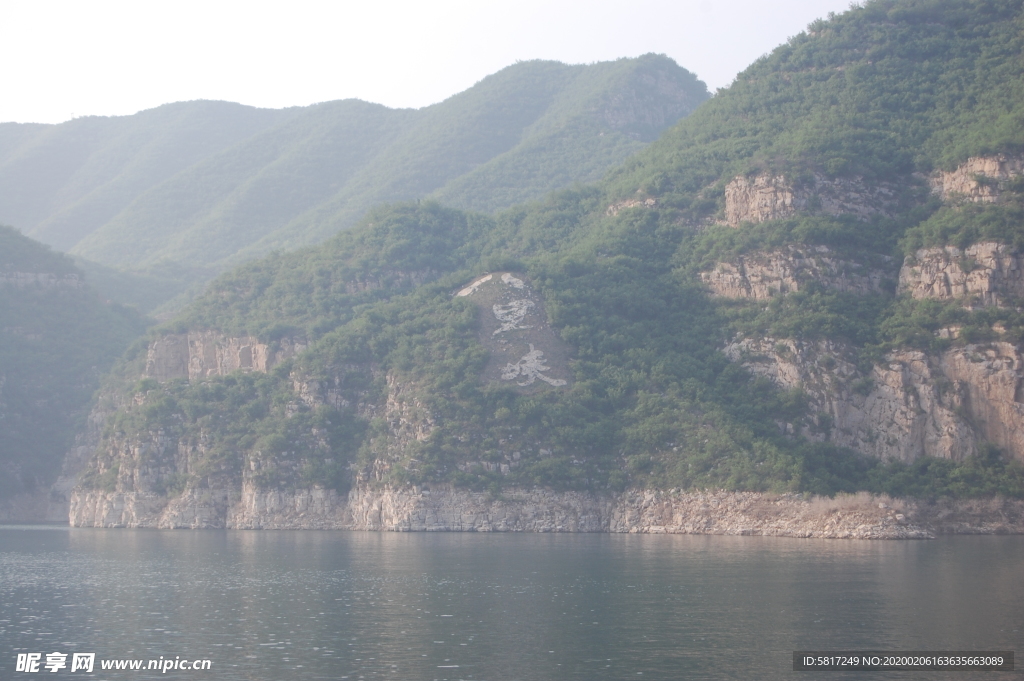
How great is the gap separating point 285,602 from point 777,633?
21.3 meters

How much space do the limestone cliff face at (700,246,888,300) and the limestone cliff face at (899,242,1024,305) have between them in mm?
4191

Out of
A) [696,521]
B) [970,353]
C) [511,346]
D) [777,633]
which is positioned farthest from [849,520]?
[777,633]

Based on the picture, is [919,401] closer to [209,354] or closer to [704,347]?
[704,347]

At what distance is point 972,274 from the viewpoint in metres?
93.4

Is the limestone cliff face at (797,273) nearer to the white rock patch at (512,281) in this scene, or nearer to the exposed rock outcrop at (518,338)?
the exposed rock outcrop at (518,338)

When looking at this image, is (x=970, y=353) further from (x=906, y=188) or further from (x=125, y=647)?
(x=125, y=647)

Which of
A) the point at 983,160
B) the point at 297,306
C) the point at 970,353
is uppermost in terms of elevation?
the point at 983,160

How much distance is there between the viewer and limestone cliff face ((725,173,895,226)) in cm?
10669

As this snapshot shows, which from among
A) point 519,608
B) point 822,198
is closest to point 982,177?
point 822,198

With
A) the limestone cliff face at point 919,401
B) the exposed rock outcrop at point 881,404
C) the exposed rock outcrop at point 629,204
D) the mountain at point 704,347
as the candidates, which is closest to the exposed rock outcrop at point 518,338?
the mountain at point 704,347

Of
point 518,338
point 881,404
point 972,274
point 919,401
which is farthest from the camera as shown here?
point 518,338

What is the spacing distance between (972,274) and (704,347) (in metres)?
22.3

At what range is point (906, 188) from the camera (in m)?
107

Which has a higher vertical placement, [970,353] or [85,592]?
[970,353]
